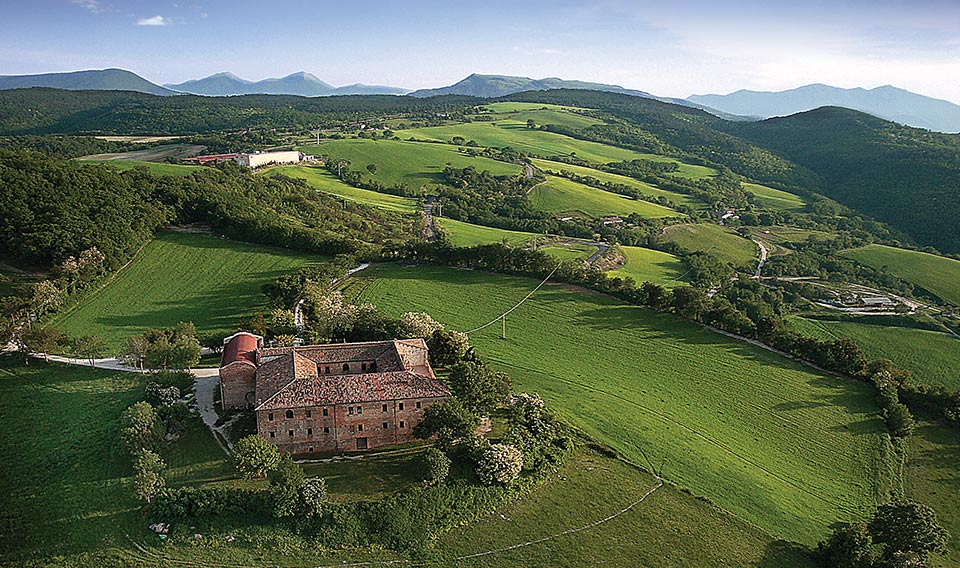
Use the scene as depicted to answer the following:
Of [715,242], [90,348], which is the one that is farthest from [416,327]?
[715,242]

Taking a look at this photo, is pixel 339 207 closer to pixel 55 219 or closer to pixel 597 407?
pixel 55 219

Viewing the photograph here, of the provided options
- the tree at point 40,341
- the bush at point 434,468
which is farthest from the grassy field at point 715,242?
the tree at point 40,341

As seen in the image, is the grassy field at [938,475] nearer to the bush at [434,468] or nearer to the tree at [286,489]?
the bush at [434,468]

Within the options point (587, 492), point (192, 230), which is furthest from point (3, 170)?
point (587, 492)

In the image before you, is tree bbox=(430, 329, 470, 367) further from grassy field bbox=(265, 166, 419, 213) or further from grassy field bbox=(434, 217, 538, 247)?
grassy field bbox=(265, 166, 419, 213)

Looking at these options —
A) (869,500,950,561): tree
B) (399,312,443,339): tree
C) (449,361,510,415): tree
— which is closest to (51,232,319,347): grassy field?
(399,312,443,339): tree

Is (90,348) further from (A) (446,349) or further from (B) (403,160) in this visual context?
(B) (403,160)

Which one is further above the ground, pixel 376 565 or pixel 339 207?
pixel 339 207

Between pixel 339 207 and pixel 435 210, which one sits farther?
pixel 435 210
